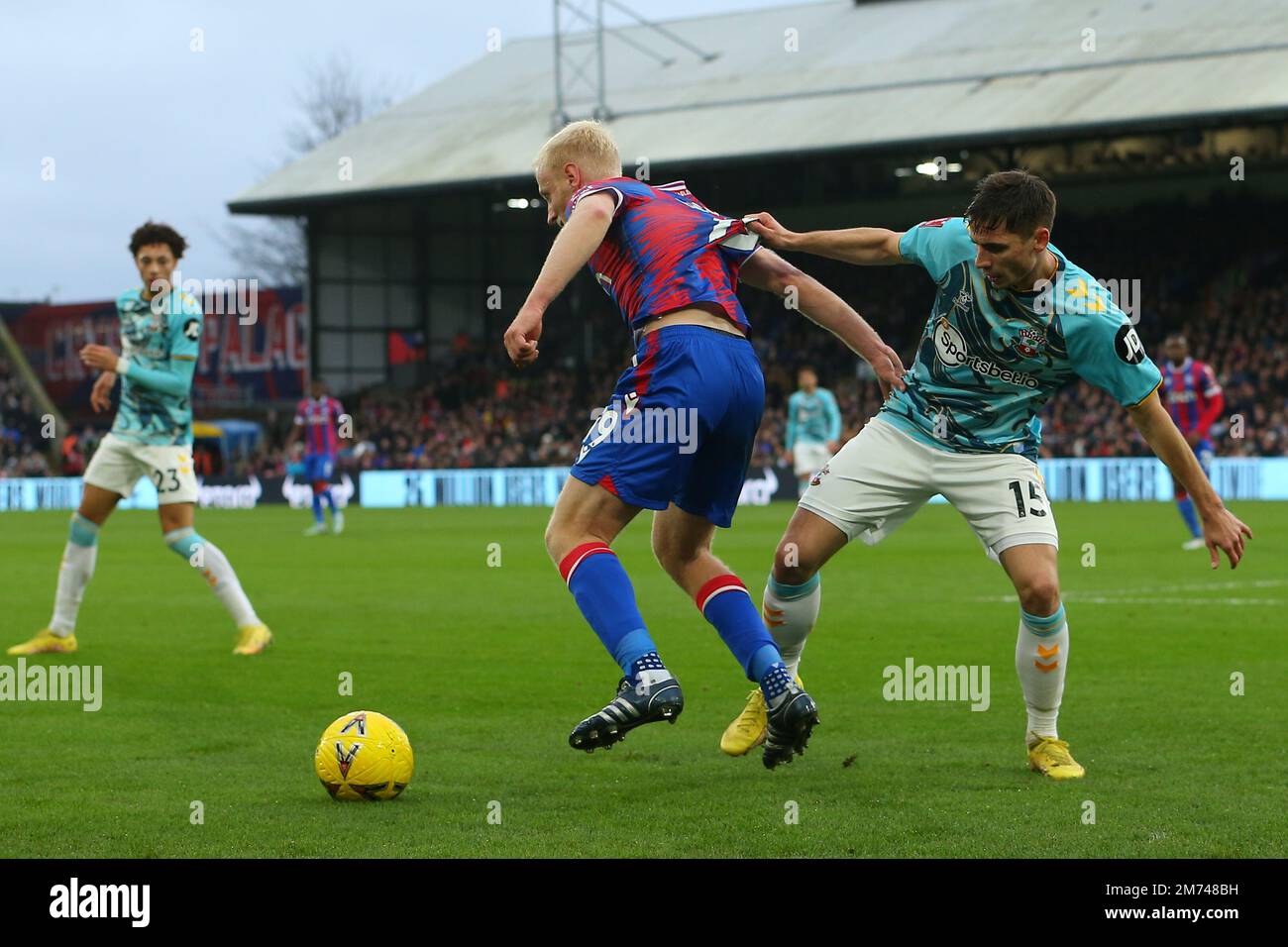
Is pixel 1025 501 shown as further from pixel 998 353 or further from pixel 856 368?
pixel 856 368

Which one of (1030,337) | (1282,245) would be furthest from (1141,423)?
(1282,245)

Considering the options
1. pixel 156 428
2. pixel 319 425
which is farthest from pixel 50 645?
pixel 319 425

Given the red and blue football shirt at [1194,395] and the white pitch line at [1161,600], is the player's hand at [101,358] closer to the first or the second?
the white pitch line at [1161,600]

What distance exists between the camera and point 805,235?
5934 mm

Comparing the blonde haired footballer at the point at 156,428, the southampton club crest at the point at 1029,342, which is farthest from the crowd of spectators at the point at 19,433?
the southampton club crest at the point at 1029,342

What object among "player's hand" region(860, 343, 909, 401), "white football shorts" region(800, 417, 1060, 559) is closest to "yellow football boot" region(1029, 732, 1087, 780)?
"white football shorts" region(800, 417, 1060, 559)

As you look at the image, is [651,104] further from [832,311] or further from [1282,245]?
[832,311]

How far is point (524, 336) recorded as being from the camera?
4.91m

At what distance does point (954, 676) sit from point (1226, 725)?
5.26 feet

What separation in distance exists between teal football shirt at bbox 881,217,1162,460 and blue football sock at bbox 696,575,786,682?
3.44 ft

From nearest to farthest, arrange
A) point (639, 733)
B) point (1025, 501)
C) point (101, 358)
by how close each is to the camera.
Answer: point (1025, 501) → point (639, 733) → point (101, 358)

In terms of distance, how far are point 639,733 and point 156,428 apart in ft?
12.7

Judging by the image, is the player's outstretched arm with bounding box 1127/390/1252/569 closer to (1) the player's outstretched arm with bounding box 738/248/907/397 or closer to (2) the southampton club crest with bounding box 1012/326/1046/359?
(2) the southampton club crest with bounding box 1012/326/1046/359
